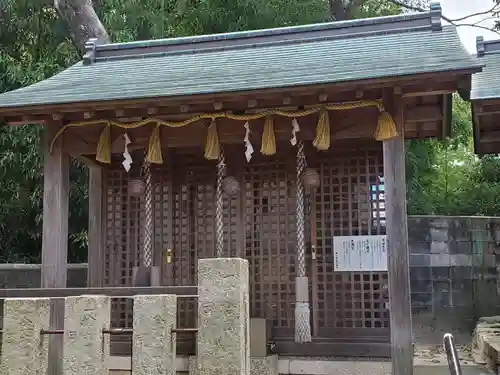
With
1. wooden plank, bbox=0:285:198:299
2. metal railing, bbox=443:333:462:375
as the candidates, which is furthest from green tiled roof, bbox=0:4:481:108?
metal railing, bbox=443:333:462:375

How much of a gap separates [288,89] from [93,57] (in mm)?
4298

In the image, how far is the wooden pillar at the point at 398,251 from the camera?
672cm

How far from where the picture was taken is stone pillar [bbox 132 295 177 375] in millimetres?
4684

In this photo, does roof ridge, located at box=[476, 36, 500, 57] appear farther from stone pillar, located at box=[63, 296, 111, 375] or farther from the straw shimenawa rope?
stone pillar, located at box=[63, 296, 111, 375]

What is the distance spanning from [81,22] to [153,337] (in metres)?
10.9

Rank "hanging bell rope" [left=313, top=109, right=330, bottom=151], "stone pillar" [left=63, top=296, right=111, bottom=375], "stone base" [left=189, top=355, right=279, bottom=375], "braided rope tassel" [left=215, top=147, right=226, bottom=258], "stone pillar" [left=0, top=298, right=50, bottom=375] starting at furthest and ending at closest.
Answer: "braided rope tassel" [left=215, top=147, right=226, bottom=258], "stone base" [left=189, top=355, right=279, bottom=375], "hanging bell rope" [left=313, top=109, right=330, bottom=151], "stone pillar" [left=0, top=298, right=50, bottom=375], "stone pillar" [left=63, top=296, right=111, bottom=375]

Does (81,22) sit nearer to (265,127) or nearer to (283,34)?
(283,34)

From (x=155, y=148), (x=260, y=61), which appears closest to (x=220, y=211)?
(x=155, y=148)

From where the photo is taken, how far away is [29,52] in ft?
47.5

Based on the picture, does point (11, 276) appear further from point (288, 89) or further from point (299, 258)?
point (288, 89)

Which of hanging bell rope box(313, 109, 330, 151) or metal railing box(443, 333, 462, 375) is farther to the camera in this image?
hanging bell rope box(313, 109, 330, 151)

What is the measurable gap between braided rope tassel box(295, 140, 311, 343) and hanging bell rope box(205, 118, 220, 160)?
115 centimetres

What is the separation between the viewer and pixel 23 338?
4.92 meters

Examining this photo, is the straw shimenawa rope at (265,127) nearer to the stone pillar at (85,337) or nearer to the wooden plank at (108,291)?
the wooden plank at (108,291)
